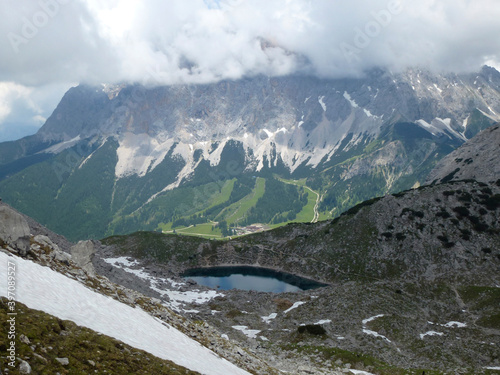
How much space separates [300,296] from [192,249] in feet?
257

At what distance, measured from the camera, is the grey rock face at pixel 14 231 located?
116 ft

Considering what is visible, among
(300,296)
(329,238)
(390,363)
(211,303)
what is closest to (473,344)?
(390,363)

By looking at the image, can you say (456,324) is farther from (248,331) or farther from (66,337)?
(66,337)

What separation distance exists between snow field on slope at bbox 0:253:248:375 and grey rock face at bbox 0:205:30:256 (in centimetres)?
328

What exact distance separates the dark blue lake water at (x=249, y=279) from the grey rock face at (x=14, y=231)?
338 ft

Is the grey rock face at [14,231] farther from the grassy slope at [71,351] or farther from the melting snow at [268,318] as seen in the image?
the melting snow at [268,318]

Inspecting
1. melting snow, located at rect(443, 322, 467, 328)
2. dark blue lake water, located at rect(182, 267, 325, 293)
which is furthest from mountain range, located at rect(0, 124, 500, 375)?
dark blue lake water, located at rect(182, 267, 325, 293)

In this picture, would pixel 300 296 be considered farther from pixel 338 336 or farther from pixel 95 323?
pixel 95 323

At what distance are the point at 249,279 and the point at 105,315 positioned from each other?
126333 millimetres

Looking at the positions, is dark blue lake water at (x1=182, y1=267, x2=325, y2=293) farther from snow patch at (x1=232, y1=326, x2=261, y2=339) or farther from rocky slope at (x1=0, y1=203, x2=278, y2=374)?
rocky slope at (x1=0, y1=203, x2=278, y2=374)

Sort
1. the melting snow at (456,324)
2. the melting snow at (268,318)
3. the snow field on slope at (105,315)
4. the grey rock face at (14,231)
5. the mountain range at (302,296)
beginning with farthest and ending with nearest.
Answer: the melting snow at (268,318), the melting snow at (456,324), the grey rock face at (14,231), the mountain range at (302,296), the snow field on slope at (105,315)

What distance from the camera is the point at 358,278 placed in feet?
428

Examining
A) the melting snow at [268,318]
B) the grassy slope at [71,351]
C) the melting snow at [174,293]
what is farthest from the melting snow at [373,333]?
the grassy slope at [71,351]

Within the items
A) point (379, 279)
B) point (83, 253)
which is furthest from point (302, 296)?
point (83, 253)
